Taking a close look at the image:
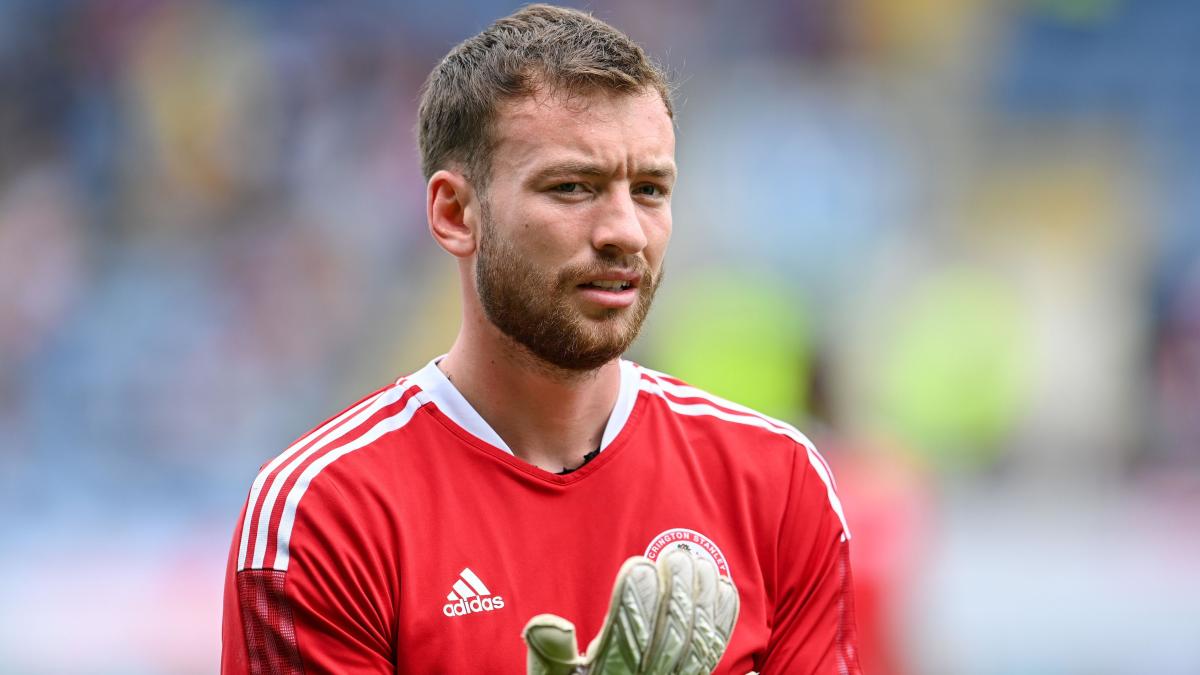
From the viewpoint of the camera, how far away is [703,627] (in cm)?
194

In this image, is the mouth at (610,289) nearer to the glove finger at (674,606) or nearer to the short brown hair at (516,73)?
the short brown hair at (516,73)

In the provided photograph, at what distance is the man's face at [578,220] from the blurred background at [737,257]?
4613 millimetres

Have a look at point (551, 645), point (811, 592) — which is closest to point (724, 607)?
point (551, 645)

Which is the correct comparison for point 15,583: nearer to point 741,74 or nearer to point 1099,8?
point 741,74

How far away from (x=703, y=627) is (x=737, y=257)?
6044mm

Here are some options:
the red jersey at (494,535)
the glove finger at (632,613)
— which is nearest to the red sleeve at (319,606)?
the red jersey at (494,535)

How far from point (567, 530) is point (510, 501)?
0.10 meters

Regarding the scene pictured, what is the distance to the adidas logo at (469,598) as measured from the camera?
2.19 m

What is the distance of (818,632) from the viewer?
7.89 ft

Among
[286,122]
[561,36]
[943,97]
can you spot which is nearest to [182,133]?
[286,122]

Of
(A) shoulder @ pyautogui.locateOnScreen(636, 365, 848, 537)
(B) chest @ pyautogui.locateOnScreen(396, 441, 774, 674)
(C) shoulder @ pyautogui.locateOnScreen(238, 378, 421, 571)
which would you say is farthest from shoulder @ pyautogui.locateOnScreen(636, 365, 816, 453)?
(C) shoulder @ pyautogui.locateOnScreen(238, 378, 421, 571)

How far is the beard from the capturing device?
229 centimetres

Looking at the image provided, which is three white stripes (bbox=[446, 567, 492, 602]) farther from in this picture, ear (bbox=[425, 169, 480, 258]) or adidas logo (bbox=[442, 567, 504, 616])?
ear (bbox=[425, 169, 480, 258])

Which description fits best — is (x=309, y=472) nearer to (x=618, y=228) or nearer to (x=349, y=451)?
(x=349, y=451)
